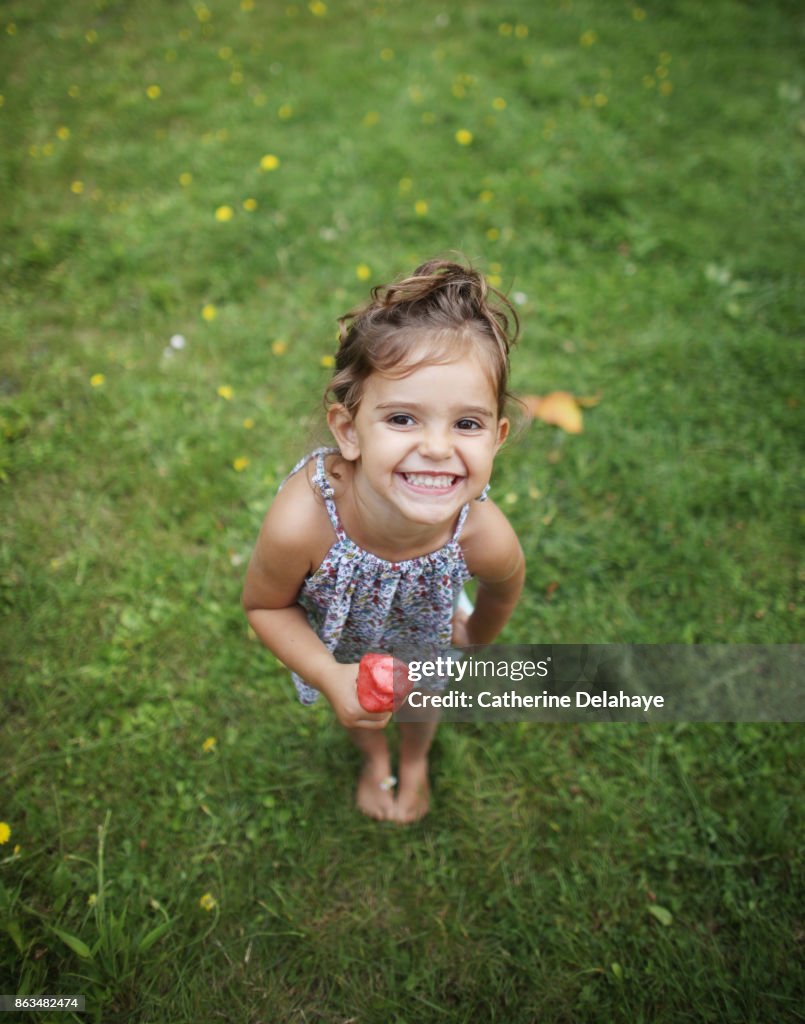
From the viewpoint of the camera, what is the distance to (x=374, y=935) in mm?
1754

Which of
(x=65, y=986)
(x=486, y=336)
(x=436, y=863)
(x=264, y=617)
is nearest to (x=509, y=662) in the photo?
(x=436, y=863)

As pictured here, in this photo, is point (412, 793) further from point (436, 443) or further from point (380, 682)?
point (436, 443)

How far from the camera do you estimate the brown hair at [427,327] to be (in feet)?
3.94

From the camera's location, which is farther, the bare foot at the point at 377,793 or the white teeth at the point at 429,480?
the bare foot at the point at 377,793

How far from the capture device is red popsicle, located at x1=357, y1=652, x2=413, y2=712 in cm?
120

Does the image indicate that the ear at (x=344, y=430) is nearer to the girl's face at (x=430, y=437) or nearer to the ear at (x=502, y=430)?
the girl's face at (x=430, y=437)

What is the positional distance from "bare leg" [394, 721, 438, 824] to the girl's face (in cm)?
92

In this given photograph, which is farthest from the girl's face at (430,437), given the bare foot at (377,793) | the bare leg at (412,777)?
the bare foot at (377,793)

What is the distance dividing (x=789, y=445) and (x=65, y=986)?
9.43ft

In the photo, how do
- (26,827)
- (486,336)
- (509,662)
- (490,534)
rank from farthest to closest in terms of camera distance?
(509,662), (26,827), (490,534), (486,336)

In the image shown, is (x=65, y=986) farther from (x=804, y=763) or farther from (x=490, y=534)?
(x=804, y=763)

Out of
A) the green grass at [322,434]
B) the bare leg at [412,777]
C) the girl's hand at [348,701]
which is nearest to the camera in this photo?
the girl's hand at [348,701]

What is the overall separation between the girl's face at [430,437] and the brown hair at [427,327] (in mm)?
32

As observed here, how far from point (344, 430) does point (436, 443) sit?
9.6 inches
